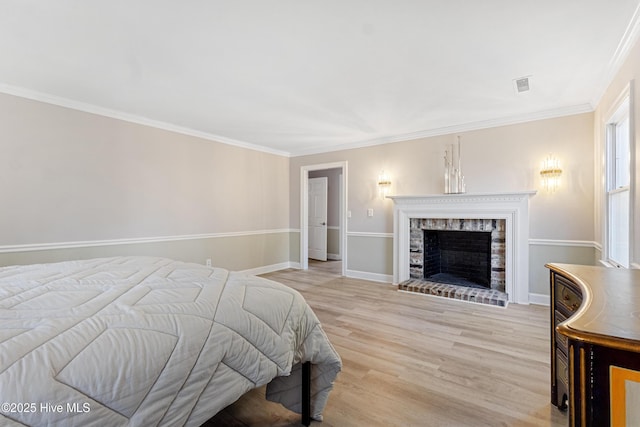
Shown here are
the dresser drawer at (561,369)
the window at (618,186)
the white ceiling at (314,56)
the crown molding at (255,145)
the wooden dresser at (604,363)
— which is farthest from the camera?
the crown molding at (255,145)

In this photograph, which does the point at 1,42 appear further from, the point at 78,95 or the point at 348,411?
the point at 348,411

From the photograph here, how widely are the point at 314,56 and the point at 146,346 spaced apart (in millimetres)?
2195

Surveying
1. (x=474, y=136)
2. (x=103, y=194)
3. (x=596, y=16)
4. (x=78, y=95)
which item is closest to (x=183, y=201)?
(x=103, y=194)

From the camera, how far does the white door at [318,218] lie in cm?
702

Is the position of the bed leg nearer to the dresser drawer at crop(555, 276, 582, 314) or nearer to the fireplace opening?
the dresser drawer at crop(555, 276, 582, 314)

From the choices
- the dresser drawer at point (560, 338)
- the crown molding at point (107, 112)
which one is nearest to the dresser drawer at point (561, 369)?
the dresser drawer at point (560, 338)

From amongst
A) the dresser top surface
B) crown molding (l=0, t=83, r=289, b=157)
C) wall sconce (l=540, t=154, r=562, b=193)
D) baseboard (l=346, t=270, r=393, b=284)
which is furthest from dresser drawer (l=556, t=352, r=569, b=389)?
crown molding (l=0, t=83, r=289, b=157)

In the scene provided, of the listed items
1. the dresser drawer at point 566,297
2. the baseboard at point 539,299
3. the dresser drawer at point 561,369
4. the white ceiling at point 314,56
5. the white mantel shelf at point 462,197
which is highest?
the white ceiling at point 314,56

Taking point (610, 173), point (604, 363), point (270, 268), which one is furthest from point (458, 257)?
point (604, 363)

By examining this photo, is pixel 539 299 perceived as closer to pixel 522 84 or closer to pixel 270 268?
pixel 522 84

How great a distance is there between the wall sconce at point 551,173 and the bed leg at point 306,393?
3.60 meters

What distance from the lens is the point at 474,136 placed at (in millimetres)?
4059

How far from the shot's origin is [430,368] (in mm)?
2158

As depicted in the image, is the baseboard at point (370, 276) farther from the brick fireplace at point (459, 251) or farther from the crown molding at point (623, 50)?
the crown molding at point (623, 50)
